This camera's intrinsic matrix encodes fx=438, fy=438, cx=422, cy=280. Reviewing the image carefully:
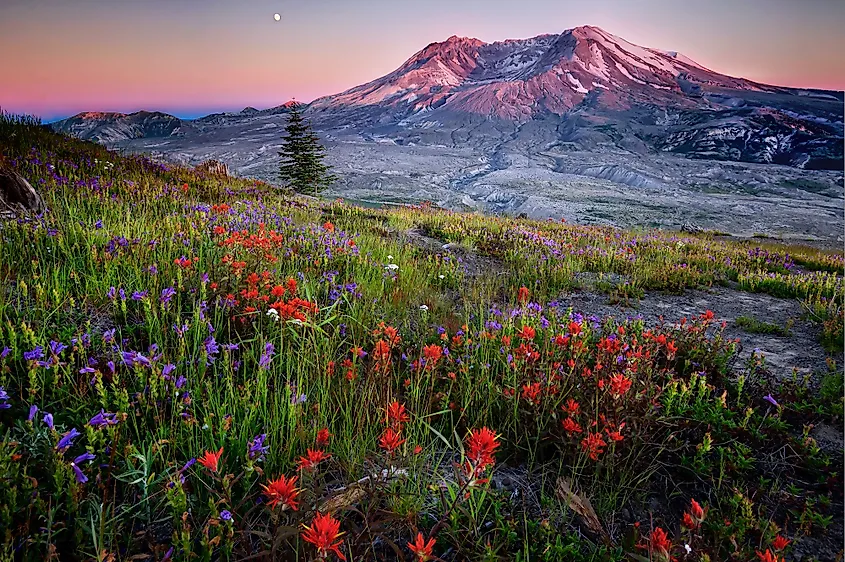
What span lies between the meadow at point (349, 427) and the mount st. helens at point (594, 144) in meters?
12.9

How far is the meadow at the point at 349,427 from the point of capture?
1.51m

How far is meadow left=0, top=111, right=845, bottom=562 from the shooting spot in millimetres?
1507

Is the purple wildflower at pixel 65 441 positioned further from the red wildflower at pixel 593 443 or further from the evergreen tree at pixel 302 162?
the evergreen tree at pixel 302 162

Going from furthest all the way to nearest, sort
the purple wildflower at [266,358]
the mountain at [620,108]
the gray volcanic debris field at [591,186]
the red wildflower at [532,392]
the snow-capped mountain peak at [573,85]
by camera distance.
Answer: the snow-capped mountain peak at [573,85] → the mountain at [620,108] → the gray volcanic debris field at [591,186] → the red wildflower at [532,392] → the purple wildflower at [266,358]

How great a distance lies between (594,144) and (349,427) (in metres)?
111

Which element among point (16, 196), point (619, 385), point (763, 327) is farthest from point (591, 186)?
point (619, 385)

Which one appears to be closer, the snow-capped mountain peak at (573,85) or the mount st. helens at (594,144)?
the mount st. helens at (594,144)

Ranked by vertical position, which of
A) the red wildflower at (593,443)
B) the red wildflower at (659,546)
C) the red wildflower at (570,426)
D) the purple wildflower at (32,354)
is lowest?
the red wildflower at (593,443)

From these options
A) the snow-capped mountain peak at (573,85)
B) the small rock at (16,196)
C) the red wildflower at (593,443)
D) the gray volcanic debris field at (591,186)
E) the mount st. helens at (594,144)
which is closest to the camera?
the red wildflower at (593,443)

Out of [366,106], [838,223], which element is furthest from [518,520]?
[366,106]

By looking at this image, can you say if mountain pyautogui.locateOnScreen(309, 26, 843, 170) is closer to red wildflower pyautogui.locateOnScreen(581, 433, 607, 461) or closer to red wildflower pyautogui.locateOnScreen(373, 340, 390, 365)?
red wildflower pyautogui.locateOnScreen(581, 433, 607, 461)

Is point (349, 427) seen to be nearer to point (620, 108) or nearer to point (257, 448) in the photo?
point (257, 448)

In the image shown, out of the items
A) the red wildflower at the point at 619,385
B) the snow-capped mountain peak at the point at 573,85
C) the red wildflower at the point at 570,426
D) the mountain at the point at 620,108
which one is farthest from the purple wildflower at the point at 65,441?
the snow-capped mountain peak at the point at 573,85

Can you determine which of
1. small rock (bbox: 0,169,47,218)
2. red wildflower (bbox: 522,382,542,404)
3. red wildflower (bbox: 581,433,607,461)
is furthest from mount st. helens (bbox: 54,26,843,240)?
red wildflower (bbox: 581,433,607,461)
